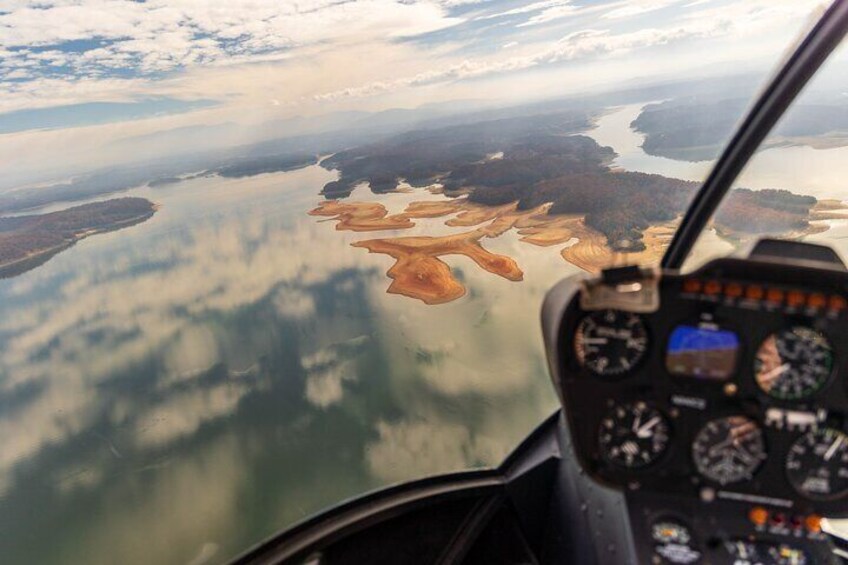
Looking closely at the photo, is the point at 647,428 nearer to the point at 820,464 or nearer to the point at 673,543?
the point at 673,543

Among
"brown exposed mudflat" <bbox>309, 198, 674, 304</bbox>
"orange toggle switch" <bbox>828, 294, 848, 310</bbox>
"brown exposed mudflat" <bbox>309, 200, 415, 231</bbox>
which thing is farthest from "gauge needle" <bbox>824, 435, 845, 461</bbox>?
"brown exposed mudflat" <bbox>309, 200, 415, 231</bbox>

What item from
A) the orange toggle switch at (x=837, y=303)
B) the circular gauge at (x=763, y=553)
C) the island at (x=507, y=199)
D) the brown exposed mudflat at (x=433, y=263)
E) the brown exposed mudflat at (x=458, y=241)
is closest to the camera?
the orange toggle switch at (x=837, y=303)

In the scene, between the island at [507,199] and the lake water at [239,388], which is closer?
the lake water at [239,388]

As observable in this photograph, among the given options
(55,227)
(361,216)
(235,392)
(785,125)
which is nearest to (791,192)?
(785,125)

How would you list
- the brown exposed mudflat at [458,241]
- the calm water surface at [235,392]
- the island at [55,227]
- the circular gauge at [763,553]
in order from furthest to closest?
the island at [55,227]
the brown exposed mudflat at [458,241]
the calm water surface at [235,392]
the circular gauge at [763,553]

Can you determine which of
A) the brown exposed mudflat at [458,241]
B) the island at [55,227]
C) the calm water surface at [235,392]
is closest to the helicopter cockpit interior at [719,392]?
the calm water surface at [235,392]

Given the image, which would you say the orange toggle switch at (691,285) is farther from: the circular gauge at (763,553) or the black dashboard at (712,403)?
the circular gauge at (763,553)

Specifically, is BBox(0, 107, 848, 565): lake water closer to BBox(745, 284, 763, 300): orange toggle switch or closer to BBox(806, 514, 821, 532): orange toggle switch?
BBox(806, 514, 821, 532): orange toggle switch
